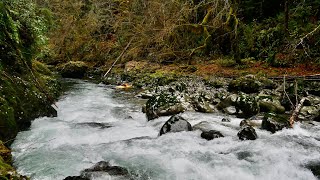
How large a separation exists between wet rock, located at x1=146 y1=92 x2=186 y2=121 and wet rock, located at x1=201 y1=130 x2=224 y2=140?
211cm

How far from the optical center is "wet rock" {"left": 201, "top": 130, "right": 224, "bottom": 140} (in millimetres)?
6379

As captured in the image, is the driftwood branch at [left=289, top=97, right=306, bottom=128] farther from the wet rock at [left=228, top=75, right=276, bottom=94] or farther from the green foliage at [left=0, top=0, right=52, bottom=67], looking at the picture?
the green foliage at [left=0, top=0, right=52, bottom=67]

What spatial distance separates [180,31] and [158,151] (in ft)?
44.0

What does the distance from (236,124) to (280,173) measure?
A: 285cm

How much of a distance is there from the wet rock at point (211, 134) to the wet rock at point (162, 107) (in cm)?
211

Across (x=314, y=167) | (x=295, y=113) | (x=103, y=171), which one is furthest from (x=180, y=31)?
(x=103, y=171)

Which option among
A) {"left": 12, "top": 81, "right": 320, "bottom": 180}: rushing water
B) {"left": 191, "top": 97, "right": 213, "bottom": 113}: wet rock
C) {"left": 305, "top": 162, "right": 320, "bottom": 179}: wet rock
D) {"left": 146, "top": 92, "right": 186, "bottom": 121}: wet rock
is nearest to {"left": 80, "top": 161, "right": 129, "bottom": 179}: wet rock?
{"left": 12, "top": 81, "right": 320, "bottom": 180}: rushing water

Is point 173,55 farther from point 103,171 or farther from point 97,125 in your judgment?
point 103,171

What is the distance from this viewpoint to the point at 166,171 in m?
4.87

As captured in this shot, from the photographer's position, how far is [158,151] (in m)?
5.74

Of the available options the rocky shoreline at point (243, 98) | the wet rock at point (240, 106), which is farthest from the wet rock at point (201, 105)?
the wet rock at point (240, 106)

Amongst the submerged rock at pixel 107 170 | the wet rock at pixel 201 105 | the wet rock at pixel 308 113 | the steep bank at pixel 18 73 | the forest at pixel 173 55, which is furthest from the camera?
the wet rock at pixel 201 105

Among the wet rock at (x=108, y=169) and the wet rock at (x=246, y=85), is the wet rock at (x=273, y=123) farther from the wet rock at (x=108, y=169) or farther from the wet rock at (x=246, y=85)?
the wet rock at (x=246, y=85)

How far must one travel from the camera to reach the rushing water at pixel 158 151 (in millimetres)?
4805
